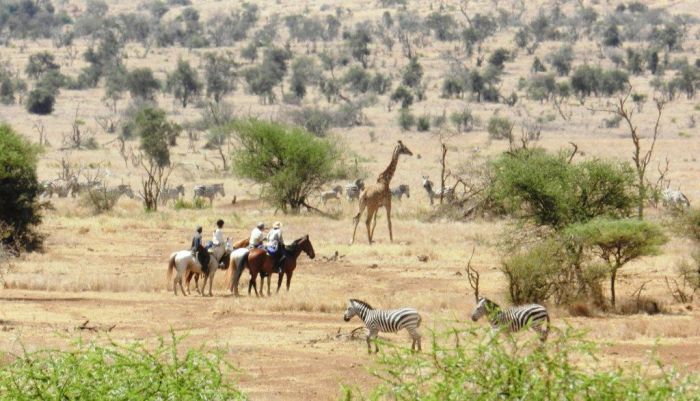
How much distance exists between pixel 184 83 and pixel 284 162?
44.9 m

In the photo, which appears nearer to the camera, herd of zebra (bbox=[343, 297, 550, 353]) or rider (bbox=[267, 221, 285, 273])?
herd of zebra (bbox=[343, 297, 550, 353])

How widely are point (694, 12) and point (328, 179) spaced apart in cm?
10046

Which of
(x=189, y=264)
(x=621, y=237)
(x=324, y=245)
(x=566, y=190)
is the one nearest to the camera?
(x=621, y=237)

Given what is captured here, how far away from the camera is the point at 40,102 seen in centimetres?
7631

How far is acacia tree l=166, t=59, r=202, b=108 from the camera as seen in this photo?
278ft

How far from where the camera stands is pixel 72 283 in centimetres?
2512

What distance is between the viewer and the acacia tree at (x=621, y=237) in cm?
2195

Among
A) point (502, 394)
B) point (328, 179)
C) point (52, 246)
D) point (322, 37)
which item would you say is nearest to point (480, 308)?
point (502, 394)

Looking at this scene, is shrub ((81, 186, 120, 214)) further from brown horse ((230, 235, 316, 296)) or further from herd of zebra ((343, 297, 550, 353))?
herd of zebra ((343, 297, 550, 353))

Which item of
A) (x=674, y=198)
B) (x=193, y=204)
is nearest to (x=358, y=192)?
(x=193, y=204)

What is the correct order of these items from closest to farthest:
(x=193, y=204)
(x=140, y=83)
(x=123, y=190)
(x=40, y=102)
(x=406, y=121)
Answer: (x=193, y=204) → (x=123, y=190) → (x=406, y=121) → (x=40, y=102) → (x=140, y=83)

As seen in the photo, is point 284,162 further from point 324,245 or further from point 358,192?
point 324,245

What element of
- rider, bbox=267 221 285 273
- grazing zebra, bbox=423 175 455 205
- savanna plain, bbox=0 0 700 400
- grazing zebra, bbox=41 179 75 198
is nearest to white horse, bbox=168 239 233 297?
savanna plain, bbox=0 0 700 400

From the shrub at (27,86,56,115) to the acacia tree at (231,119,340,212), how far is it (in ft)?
123
